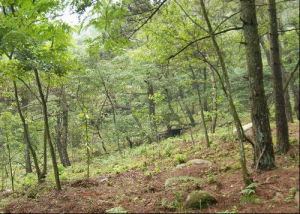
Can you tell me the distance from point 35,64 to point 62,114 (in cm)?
1092

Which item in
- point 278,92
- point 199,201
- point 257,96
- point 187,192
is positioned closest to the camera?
point 199,201

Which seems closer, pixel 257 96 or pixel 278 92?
pixel 257 96

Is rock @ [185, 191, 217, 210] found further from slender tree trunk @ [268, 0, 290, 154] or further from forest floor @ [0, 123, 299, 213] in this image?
slender tree trunk @ [268, 0, 290, 154]

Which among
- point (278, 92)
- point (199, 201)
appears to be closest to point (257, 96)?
point (278, 92)

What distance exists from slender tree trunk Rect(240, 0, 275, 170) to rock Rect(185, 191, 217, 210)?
4.56 ft

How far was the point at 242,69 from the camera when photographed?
1669cm

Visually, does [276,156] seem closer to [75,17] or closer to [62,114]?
[75,17]

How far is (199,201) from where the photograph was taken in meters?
4.64

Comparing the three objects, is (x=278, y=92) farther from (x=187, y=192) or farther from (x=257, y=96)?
(x=187, y=192)

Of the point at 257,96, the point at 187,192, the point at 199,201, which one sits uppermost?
the point at 257,96

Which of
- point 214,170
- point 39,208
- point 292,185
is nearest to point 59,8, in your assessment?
point 39,208

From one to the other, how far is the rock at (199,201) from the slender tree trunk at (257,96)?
1391 millimetres

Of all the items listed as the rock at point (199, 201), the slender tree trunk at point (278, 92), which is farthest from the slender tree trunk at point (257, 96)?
the rock at point (199, 201)

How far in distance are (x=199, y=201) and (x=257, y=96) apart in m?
2.40
